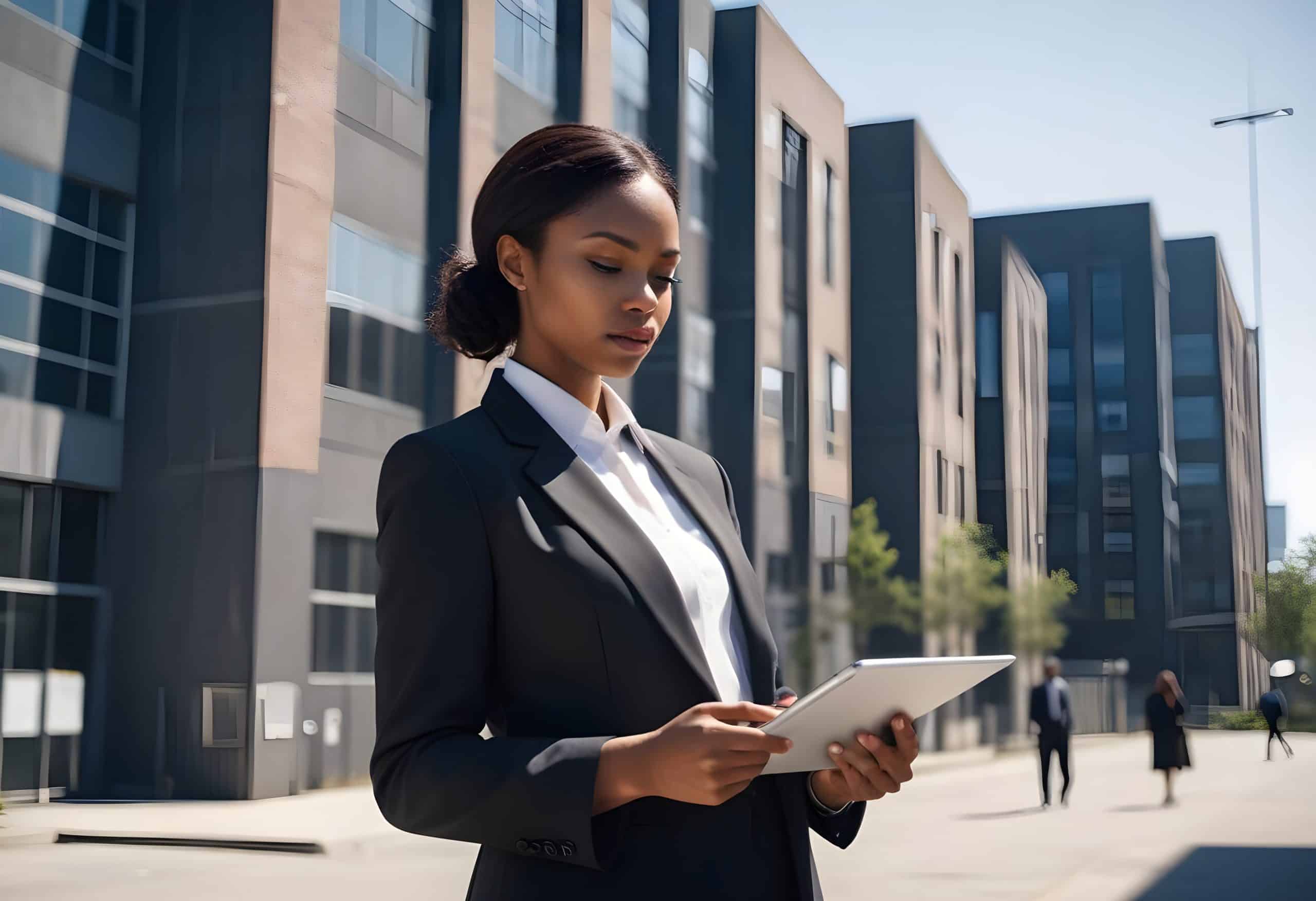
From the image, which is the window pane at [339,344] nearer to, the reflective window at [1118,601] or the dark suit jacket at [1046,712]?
the dark suit jacket at [1046,712]

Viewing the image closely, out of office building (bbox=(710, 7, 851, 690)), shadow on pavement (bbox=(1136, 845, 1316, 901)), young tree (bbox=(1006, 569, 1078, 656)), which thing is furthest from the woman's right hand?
young tree (bbox=(1006, 569, 1078, 656))

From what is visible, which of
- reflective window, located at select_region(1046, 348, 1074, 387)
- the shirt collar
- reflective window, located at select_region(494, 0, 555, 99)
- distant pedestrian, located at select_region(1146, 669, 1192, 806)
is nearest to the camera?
the shirt collar

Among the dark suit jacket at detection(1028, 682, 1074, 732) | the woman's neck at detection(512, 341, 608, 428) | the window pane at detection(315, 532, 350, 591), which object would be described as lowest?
the dark suit jacket at detection(1028, 682, 1074, 732)

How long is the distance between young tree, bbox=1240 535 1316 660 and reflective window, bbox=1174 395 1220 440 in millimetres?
6921

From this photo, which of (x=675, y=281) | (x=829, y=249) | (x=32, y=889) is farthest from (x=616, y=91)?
(x=675, y=281)

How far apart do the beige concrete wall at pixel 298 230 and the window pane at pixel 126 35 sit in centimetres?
194

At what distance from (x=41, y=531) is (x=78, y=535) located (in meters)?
0.77

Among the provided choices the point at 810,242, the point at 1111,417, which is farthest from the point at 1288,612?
the point at 810,242

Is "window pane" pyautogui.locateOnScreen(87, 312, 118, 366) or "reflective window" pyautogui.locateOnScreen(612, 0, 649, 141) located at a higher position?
"reflective window" pyautogui.locateOnScreen(612, 0, 649, 141)

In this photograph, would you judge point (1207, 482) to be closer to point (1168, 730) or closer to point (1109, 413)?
point (1109, 413)

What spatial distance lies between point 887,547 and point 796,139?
10874 mm

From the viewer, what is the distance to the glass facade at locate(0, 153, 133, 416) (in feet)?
57.1

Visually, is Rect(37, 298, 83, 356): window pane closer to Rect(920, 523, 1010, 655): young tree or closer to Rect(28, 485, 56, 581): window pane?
Rect(28, 485, 56, 581): window pane

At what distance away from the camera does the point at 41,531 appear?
1784 centimetres
